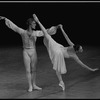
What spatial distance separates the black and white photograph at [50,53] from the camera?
9.72 meters

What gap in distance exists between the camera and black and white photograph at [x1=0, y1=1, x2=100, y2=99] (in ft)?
31.9

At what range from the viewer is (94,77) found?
10.9 meters

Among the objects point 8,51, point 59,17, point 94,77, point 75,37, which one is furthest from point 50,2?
point 94,77

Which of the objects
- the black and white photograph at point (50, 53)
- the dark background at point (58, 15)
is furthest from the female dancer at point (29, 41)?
the dark background at point (58, 15)

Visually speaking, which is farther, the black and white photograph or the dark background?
the dark background

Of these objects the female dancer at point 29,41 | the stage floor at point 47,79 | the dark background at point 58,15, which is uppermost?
the female dancer at point 29,41

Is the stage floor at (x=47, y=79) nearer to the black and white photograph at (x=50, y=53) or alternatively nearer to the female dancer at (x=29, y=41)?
the black and white photograph at (x=50, y=53)

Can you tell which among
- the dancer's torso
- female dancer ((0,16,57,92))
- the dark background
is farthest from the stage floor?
the dark background

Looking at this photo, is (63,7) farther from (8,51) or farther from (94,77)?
(94,77)

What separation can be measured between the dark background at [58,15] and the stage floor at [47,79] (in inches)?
112

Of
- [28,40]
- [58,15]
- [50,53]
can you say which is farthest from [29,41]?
[58,15]

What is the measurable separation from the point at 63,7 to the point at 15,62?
5.40m

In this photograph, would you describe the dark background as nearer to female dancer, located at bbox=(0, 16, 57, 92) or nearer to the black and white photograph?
the black and white photograph

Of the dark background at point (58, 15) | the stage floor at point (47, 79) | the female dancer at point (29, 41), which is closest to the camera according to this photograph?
the stage floor at point (47, 79)
